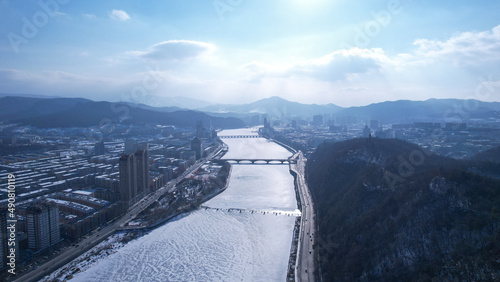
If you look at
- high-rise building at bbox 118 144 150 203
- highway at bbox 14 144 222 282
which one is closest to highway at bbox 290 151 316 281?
highway at bbox 14 144 222 282

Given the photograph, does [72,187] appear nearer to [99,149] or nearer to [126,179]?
[126,179]

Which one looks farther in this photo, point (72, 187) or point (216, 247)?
point (72, 187)

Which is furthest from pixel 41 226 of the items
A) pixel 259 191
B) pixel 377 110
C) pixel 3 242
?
pixel 377 110

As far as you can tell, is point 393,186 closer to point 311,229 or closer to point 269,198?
point 311,229

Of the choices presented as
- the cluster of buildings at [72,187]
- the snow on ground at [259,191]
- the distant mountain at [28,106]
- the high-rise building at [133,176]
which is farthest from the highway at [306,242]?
the distant mountain at [28,106]

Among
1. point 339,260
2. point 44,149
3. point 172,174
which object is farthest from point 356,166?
point 44,149

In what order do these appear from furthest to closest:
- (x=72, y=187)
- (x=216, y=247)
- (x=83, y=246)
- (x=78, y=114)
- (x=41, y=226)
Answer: (x=78, y=114)
(x=72, y=187)
(x=216, y=247)
(x=83, y=246)
(x=41, y=226)

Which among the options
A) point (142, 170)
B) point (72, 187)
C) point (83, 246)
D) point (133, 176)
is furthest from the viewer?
point (72, 187)
